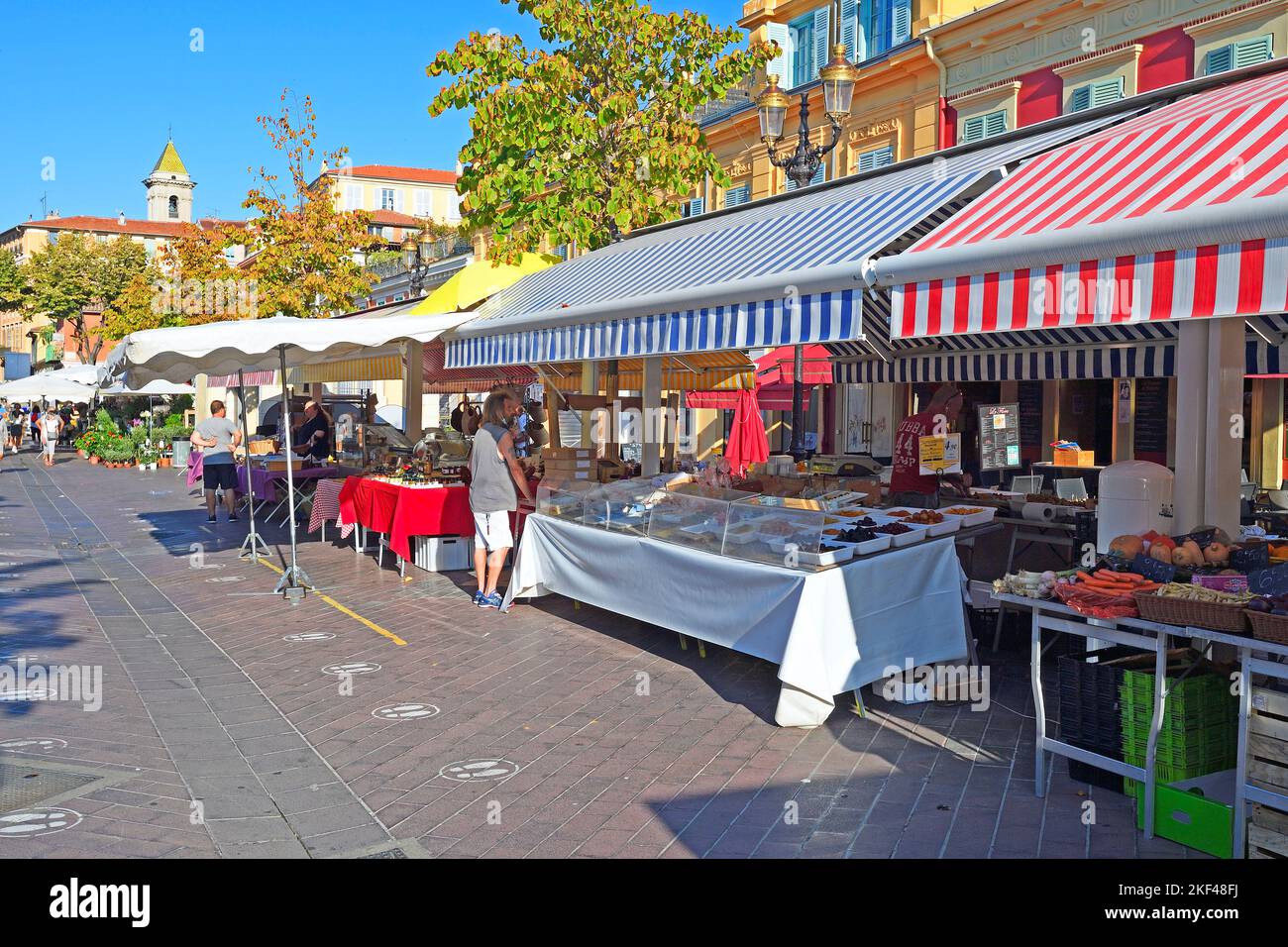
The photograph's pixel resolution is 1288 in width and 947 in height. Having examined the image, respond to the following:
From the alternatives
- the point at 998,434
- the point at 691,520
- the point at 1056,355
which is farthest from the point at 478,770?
the point at 1056,355

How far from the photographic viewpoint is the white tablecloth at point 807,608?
609 centimetres

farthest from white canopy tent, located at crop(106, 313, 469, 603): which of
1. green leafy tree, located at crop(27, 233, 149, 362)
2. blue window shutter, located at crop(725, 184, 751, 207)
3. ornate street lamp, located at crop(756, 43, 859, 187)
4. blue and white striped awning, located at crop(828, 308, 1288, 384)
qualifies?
green leafy tree, located at crop(27, 233, 149, 362)

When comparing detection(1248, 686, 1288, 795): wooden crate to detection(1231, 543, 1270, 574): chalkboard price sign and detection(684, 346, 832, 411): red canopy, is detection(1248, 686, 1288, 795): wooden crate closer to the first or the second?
detection(1231, 543, 1270, 574): chalkboard price sign

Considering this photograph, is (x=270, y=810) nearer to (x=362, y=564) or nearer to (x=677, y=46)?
(x=362, y=564)

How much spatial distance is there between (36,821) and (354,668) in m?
2.95

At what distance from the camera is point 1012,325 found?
16.4 ft

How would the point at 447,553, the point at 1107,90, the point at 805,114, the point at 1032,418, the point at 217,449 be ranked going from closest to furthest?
Answer: the point at 447,553, the point at 805,114, the point at 217,449, the point at 1107,90, the point at 1032,418

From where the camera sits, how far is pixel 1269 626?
161 inches

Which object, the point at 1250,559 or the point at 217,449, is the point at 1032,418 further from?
the point at 1250,559

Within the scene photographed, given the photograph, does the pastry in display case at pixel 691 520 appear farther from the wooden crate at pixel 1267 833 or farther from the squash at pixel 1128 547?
the wooden crate at pixel 1267 833

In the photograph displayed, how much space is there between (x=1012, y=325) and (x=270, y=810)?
406 cm

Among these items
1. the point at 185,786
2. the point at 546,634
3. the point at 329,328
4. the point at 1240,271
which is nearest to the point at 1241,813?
the point at 1240,271

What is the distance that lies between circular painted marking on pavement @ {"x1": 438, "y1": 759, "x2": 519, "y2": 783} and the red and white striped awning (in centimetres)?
298

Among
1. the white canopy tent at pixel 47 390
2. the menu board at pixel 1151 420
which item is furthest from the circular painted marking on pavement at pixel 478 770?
the white canopy tent at pixel 47 390
